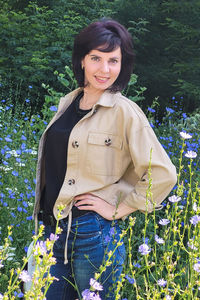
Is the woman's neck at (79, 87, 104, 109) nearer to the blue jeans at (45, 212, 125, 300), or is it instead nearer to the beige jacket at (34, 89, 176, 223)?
the beige jacket at (34, 89, 176, 223)

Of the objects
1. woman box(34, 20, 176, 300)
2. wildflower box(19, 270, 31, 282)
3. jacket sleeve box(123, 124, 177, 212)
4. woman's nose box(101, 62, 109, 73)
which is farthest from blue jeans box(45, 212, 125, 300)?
woman's nose box(101, 62, 109, 73)

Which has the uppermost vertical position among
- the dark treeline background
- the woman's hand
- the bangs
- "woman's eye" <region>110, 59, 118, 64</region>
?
the dark treeline background

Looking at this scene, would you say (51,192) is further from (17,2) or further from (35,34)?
(17,2)

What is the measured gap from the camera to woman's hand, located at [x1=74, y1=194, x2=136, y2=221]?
176 centimetres

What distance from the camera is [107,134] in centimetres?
178

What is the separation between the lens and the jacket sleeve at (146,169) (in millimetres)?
1714

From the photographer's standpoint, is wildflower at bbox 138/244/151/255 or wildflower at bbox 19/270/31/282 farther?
wildflower at bbox 138/244/151/255

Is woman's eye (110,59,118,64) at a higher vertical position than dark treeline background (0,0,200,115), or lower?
lower

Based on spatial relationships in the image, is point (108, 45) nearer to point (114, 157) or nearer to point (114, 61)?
point (114, 61)

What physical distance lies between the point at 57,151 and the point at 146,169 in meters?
0.39

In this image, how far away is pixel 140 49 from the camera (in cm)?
827

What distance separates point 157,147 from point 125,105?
0.20 m

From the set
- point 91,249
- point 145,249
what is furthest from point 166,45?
point 145,249

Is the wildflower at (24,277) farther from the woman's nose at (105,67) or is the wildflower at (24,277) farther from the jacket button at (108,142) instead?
the woman's nose at (105,67)
